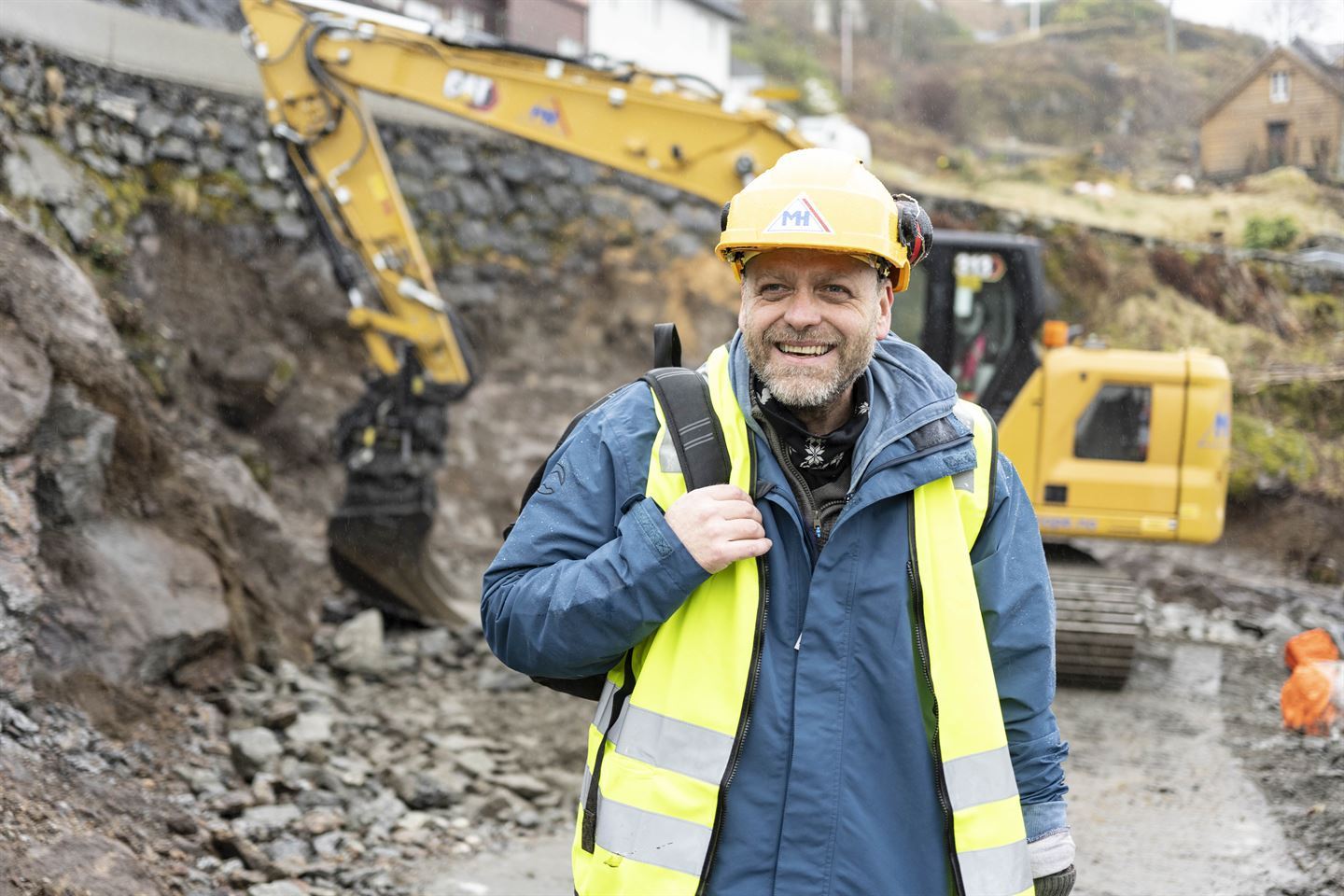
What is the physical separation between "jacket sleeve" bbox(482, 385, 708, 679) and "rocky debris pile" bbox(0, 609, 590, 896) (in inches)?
92.1

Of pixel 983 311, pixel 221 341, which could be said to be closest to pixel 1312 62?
pixel 983 311

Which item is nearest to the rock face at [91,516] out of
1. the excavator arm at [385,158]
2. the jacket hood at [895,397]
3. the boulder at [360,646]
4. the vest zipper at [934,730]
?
the boulder at [360,646]

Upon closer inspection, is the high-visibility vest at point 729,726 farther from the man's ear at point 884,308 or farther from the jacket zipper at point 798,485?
the man's ear at point 884,308

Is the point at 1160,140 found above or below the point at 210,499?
above

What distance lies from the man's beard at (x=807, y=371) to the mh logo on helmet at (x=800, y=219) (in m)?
0.16

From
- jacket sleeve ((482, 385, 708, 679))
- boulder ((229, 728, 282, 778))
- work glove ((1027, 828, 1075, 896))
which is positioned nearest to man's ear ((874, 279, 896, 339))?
jacket sleeve ((482, 385, 708, 679))

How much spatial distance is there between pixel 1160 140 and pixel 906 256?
19.3 metres

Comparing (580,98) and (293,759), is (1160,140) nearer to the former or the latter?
(580,98)

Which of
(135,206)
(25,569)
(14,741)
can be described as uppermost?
(135,206)

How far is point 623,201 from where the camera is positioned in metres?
13.8

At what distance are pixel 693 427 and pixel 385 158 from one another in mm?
6113

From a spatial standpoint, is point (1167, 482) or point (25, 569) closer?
point (25, 569)

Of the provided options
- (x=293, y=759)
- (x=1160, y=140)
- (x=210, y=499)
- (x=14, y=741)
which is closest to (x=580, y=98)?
(x=210, y=499)

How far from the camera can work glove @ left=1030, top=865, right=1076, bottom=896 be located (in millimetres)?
2143
